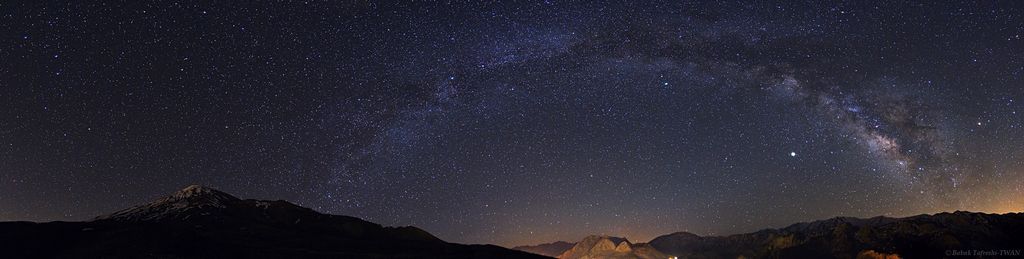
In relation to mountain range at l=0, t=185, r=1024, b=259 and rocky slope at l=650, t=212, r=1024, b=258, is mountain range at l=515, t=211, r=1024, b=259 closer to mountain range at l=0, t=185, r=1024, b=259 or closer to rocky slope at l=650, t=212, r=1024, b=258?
rocky slope at l=650, t=212, r=1024, b=258

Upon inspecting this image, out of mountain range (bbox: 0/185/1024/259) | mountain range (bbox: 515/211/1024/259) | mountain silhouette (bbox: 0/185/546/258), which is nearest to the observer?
mountain silhouette (bbox: 0/185/546/258)

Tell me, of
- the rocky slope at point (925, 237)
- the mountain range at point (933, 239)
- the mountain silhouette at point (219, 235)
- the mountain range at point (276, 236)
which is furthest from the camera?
the rocky slope at point (925, 237)

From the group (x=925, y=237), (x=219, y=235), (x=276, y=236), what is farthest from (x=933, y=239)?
(x=219, y=235)

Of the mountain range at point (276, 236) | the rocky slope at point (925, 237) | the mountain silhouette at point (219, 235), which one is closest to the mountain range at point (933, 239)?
the rocky slope at point (925, 237)

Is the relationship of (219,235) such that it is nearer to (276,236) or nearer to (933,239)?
(276,236)

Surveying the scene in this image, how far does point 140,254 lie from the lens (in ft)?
223

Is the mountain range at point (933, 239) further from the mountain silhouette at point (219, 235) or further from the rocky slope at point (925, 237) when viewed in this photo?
the mountain silhouette at point (219, 235)

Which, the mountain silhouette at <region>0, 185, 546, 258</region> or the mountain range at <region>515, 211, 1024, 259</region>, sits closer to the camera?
the mountain silhouette at <region>0, 185, 546, 258</region>

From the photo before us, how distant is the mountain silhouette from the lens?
71438 mm

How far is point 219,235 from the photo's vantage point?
86.1 metres

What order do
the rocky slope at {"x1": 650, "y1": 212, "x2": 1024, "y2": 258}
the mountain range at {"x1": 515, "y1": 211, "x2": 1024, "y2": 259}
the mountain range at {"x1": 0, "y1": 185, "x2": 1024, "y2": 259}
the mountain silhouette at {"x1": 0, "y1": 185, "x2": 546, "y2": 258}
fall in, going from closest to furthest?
the mountain silhouette at {"x1": 0, "y1": 185, "x2": 546, "y2": 258} < the mountain range at {"x1": 0, "y1": 185, "x2": 1024, "y2": 259} < the mountain range at {"x1": 515, "y1": 211, "x2": 1024, "y2": 259} < the rocky slope at {"x1": 650, "y1": 212, "x2": 1024, "y2": 258}

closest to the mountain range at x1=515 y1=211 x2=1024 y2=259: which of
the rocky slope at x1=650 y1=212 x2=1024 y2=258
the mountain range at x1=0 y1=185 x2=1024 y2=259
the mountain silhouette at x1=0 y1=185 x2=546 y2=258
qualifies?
the rocky slope at x1=650 y1=212 x2=1024 y2=258

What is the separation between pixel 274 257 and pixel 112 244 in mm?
19915

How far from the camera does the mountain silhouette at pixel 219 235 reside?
71.4m
